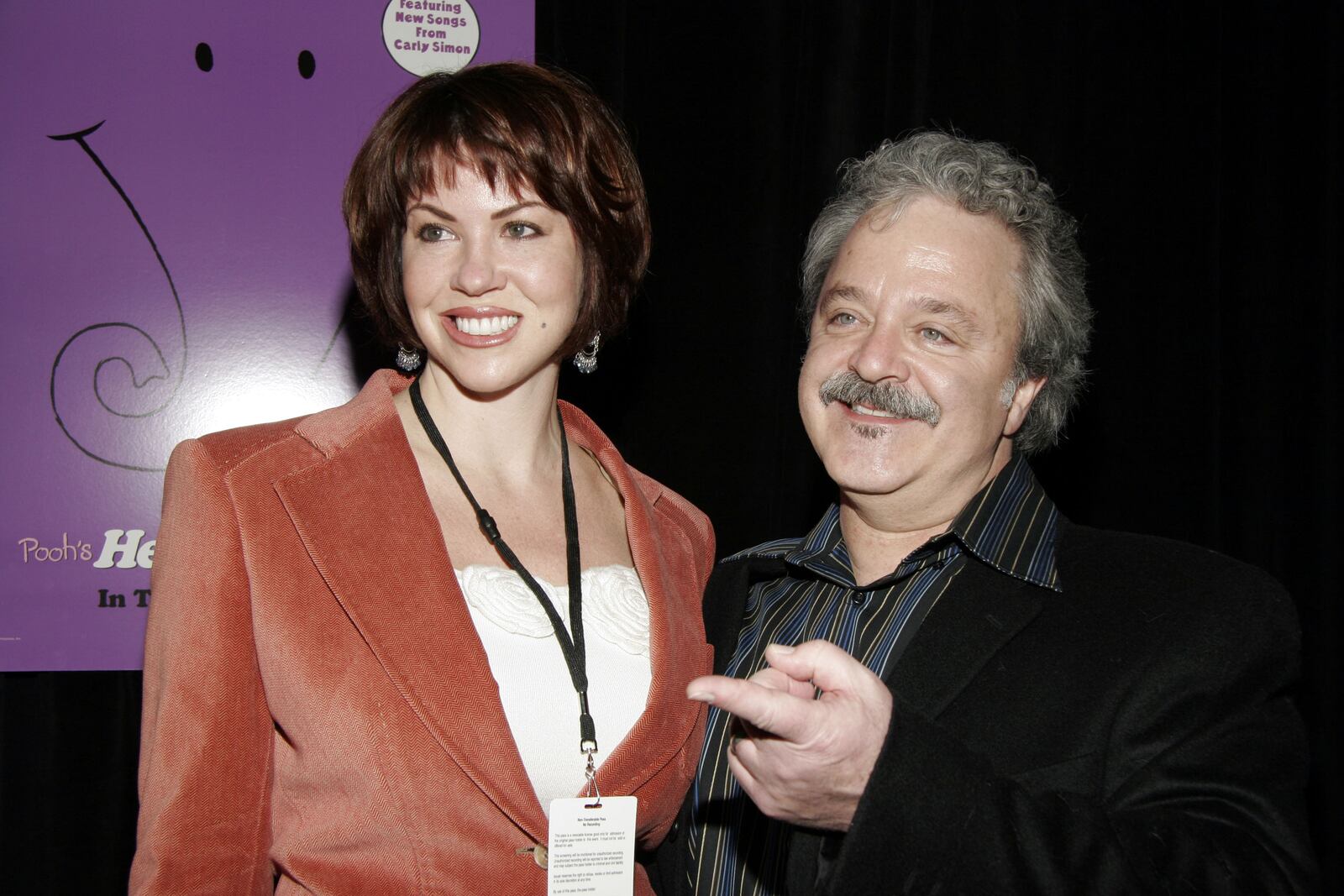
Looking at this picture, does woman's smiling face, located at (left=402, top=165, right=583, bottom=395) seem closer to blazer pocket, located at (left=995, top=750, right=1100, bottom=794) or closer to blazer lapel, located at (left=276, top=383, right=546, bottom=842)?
blazer lapel, located at (left=276, top=383, right=546, bottom=842)

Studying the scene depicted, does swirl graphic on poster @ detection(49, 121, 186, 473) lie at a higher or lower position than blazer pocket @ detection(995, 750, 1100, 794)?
higher

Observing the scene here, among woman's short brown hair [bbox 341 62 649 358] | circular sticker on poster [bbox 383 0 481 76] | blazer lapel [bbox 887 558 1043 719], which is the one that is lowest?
blazer lapel [bbox 887 558 1043 719]

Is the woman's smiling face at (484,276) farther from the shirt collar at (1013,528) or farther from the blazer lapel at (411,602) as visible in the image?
the shirt collar at (1013,528)

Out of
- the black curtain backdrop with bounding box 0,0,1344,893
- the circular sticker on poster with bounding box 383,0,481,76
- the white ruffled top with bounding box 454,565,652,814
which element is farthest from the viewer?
the black curtain backdrop with bounding box 0,0,1344,893

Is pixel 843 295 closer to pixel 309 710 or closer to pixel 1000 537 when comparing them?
pixel 1000 537

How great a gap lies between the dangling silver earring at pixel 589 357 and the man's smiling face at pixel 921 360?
44 centimetres

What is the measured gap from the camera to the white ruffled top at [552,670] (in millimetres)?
1733

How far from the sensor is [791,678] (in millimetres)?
1299

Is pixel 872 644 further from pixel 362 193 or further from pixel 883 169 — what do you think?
pixel 362 193

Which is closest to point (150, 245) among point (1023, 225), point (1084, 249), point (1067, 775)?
point (1023, 225)

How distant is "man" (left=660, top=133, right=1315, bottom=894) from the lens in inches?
52.6

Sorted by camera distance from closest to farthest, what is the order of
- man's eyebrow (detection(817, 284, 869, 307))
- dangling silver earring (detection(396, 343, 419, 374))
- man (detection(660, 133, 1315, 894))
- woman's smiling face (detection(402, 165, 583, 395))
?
man (detection(660, 133, 1315, 894)), woman's smiling face (detection(402, 165, 583, 395)), man's eyebrow (detection(817, 284, 869, 307)), dangling silver earring (detection(396, 343, 419, 374))

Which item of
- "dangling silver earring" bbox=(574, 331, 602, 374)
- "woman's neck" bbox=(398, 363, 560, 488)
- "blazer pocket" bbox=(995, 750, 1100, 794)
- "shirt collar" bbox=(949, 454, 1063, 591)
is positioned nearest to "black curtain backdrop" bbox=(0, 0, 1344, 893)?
"dangling silver earring" bbox=(574, 331, 602, 374)

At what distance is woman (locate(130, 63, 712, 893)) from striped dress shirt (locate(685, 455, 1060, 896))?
0.28ft
